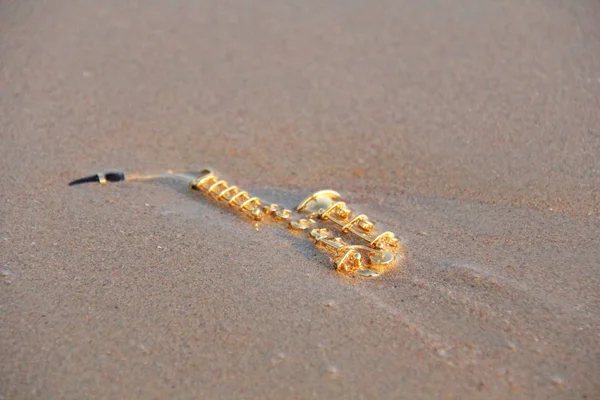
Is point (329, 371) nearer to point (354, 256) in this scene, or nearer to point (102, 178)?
point (354, 256)

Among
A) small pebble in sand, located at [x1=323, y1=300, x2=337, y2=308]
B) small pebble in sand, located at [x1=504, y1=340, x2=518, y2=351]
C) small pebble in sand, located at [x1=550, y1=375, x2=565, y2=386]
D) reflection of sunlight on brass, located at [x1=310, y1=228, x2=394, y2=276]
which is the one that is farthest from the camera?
reflection of sunlight on brass, located at [x1=310, y1=228, x2=394, y2=276]

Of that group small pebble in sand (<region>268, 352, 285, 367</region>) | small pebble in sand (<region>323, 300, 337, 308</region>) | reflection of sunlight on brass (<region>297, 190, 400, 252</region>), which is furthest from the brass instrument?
small pebble in sand (<region>268, 352, 285, 367</region>)

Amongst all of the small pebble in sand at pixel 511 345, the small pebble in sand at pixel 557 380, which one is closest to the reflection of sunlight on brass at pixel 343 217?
the small pebble in sand at pixel 511 345

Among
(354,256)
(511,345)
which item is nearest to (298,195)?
(354,256)

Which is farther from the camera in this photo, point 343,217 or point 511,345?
point 343,217

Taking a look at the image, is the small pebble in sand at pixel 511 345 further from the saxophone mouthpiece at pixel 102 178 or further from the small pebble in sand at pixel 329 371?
the saxophone mouthpiece at pixel 102 178

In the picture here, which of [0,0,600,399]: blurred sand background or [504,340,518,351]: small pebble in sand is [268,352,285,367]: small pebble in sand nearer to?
[0,0,600,399]: blurred sand background

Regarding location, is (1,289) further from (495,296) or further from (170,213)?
(495,296)

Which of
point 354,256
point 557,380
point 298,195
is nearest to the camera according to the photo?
point 557,380

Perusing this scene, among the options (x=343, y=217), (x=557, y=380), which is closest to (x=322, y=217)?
(x=343, y=217)

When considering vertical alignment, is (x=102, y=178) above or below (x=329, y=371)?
above

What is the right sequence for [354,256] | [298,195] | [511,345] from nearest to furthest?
1. [511,345]
2. [354,256]
3. [298,195]
